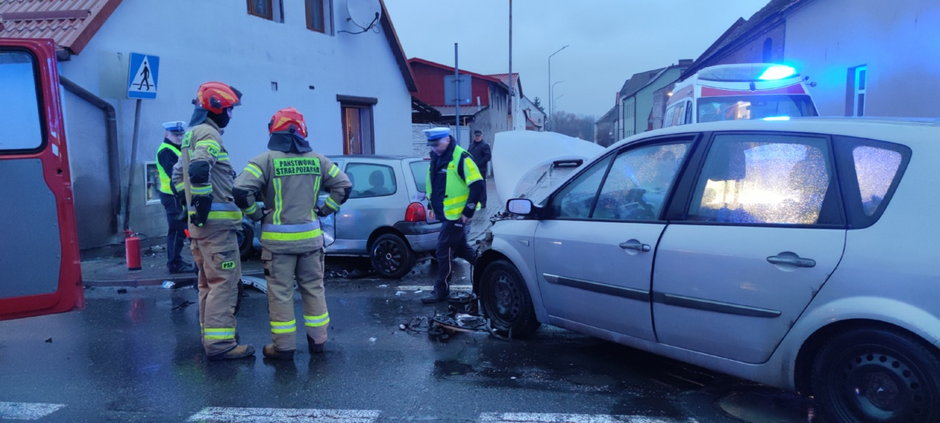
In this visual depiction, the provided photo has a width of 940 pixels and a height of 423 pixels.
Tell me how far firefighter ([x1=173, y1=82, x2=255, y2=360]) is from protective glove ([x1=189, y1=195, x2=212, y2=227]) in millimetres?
34

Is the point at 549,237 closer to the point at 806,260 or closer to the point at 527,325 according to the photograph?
the point at 527,325

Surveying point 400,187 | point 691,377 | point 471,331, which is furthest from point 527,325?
point 400,187

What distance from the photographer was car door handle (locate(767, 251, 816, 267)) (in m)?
3.11

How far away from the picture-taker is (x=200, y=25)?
10.9 meters

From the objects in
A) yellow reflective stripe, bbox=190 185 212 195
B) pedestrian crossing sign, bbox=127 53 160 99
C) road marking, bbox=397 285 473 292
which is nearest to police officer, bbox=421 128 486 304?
road marking, bbox=397 285 473 292

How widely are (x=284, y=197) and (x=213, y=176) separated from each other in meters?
0.56

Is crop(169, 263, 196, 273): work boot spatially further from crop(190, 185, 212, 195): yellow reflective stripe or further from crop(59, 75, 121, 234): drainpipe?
crop(190, 185, 212, 195): yellow reflective stripe

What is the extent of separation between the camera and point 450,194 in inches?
245

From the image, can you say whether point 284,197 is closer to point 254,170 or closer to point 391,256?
point 254,170

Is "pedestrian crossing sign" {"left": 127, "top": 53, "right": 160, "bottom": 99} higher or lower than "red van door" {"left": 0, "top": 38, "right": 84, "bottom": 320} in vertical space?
higher

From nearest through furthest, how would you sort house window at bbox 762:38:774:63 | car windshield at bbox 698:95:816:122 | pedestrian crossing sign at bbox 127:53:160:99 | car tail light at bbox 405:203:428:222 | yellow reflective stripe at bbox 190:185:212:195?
yellow reflective stripe at bbox 190:185:212:195, car tail light at bbox 405:203:428:222, pedestrian crossing sign at bbox 127:53:160:99, car windshield at bbox 698:95:816:122, house window at bbox 762:38:774:63

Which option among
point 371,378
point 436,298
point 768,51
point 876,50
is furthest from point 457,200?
point 768,51

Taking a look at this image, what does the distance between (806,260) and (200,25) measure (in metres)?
10.5

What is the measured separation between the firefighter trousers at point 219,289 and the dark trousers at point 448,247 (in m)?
2.21
